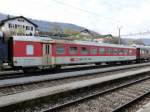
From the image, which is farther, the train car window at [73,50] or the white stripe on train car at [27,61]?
the train car window at [73,50]

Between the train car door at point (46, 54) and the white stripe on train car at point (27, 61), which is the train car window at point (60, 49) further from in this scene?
the white stripe on train car at point (27, 61)

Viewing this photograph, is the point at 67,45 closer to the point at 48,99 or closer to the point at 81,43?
the point at 81,43

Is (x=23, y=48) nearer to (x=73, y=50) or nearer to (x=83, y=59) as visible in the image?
(x=73, y=50)

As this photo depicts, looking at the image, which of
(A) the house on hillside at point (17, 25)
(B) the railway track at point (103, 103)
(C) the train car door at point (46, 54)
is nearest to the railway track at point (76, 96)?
(B) the railway track at point (103, 103)

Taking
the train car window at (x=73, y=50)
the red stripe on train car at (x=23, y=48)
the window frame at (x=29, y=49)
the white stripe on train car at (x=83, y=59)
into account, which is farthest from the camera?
the train car window at (x=73, y=50)

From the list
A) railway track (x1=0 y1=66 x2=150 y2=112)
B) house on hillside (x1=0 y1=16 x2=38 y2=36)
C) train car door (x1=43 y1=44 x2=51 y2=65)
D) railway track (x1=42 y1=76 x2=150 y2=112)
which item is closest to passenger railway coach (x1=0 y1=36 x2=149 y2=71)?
train car door (x1=43 y1=44 x2=51 y2=65)

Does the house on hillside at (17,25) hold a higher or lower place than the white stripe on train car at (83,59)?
higher

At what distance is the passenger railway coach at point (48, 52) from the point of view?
19844mm

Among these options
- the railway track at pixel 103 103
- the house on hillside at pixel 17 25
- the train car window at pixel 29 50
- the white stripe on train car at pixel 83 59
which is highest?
the house on hillside at pixel 17 25

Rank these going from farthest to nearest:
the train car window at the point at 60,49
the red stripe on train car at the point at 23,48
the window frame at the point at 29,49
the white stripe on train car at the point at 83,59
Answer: the white stripe on train car at the point at 83,59, the train car window at the point at 60,49, the window frame at the point at 29,49, the red stripe on train car at the point at 23,48

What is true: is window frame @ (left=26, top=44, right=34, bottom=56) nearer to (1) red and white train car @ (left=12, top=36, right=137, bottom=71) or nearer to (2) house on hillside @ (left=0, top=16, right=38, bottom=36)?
(1) red and white train car @ (left=12, top=36, right=137, bottom=71)

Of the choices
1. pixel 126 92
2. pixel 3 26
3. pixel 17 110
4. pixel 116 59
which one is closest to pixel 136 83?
pixel 126 92

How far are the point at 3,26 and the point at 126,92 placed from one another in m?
68.9

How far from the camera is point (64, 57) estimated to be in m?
24.0
